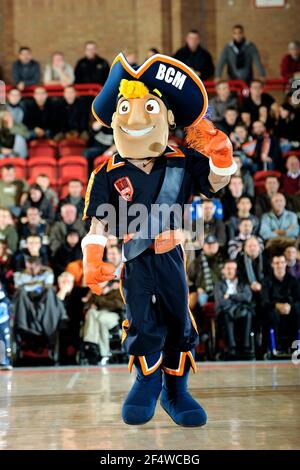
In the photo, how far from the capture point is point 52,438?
4.18 m

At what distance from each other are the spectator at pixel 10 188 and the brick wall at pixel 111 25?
4.05 meters

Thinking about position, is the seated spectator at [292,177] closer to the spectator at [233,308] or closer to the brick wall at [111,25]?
the spectator at [233,308]

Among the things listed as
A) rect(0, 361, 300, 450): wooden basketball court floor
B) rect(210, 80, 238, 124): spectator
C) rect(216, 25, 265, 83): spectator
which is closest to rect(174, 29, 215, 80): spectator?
rect(216, 25, 265, 83): spectator

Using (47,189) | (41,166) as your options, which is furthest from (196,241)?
(41,166)

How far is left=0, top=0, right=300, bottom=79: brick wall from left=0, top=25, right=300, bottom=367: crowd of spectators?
5.62 feet

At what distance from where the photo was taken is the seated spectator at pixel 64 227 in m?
9.26

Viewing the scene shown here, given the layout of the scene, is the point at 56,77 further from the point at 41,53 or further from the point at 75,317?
the point at 75,317

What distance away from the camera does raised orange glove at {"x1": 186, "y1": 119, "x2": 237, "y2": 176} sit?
456 cm

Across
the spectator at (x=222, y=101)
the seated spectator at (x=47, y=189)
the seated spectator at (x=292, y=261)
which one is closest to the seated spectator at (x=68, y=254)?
the seated spectator at (x=47, y=189)

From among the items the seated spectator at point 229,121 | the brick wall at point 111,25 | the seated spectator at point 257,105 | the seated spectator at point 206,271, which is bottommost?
the seated spectator at point 206,271

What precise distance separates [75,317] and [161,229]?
3.90 meters

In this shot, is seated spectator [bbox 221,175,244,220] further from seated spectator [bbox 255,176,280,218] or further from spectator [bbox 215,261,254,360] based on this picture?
spectator [bbox 215,261,254,360]

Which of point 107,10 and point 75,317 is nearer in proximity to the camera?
point 75,317

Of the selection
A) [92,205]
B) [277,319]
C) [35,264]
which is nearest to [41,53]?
[35,264]
